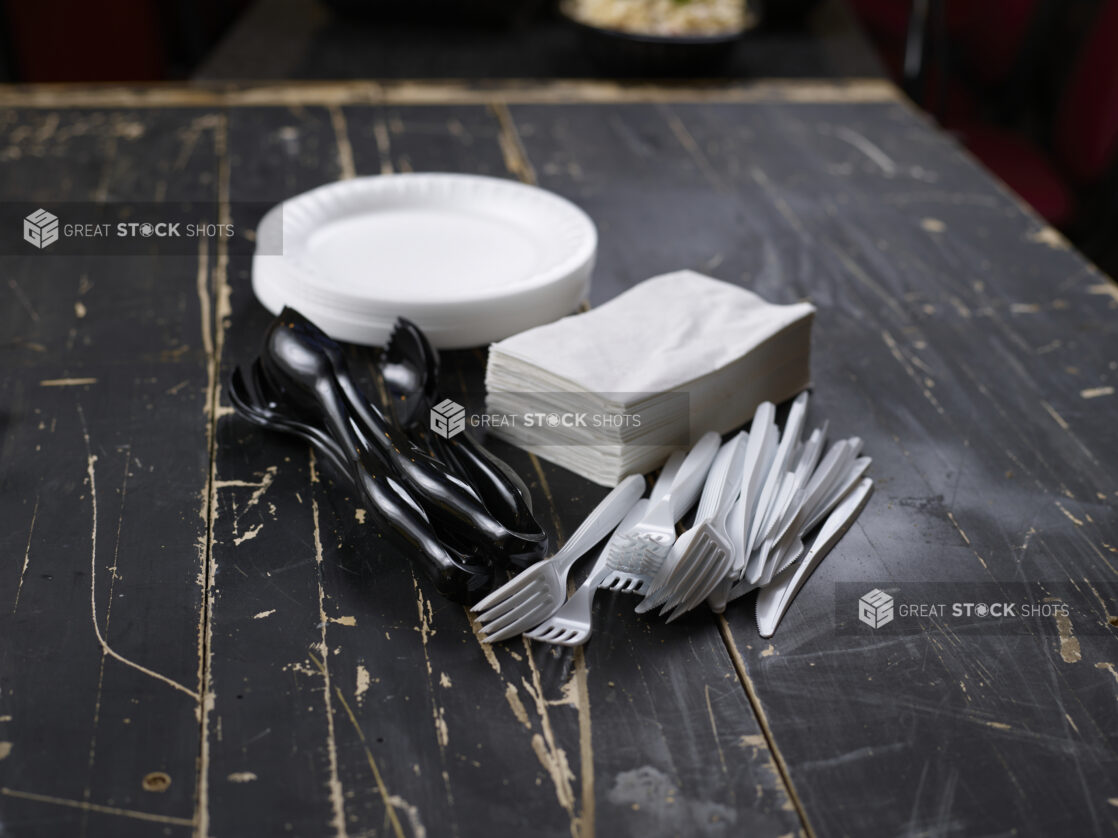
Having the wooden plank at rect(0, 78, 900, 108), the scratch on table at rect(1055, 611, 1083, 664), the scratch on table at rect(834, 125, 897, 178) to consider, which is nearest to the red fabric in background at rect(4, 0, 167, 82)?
the wooden plank at rect(0, 78, 900, 108)

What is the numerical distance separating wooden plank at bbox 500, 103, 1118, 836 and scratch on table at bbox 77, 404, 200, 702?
33 cm

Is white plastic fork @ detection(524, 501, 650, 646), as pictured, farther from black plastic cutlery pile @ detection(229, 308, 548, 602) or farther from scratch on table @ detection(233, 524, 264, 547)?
scratch on table @ detection(233, 524, 264, 547)

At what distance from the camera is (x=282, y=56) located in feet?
6.19

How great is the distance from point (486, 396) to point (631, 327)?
0.43 ft

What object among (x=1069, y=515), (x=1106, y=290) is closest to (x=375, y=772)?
(x=1069, y=515)

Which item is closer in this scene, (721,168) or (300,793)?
(300,793)

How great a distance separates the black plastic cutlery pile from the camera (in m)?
0.64

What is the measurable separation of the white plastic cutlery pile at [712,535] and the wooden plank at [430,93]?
3.26 ft

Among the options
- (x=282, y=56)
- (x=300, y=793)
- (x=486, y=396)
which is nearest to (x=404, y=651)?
(x=300, y=793)

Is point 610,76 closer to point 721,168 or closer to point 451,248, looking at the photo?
point 721,168

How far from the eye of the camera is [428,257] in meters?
1.02

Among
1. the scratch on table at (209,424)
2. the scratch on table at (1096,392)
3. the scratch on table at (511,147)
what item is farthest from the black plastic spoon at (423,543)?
the scratch on table at (511,147)

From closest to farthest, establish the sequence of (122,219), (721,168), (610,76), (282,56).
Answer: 1. (122,219)
2. (721,168)
3. (610,76)
4. (282,56)

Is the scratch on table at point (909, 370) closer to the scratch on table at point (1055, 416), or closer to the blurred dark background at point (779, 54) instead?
the scratch on table at point (1055, 416)
